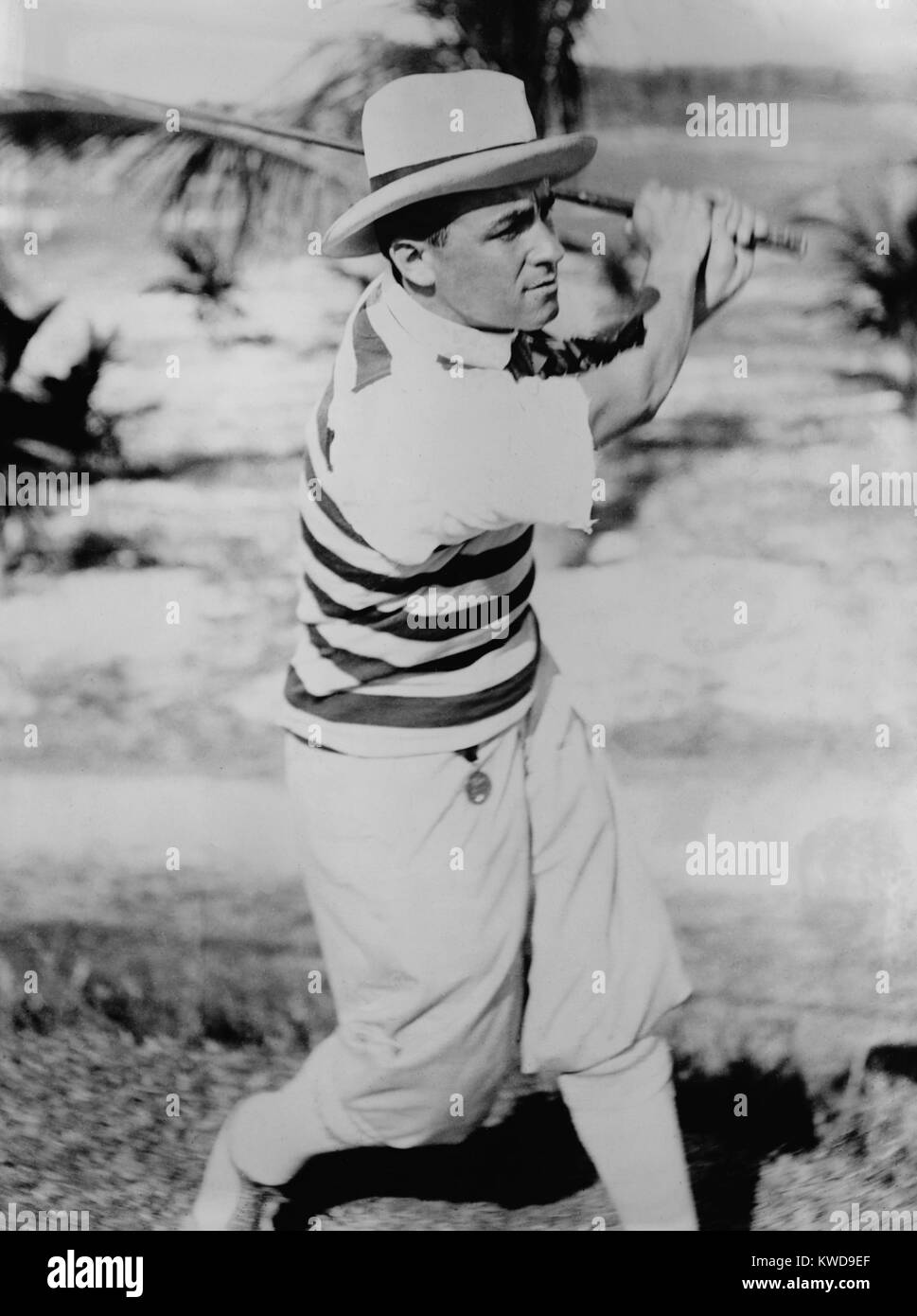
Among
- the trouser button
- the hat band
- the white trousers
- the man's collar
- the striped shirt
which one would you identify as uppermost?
the hat band

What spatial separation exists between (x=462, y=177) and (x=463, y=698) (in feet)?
3.52

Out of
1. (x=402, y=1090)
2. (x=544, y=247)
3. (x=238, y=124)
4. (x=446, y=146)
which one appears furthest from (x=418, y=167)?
(x=402, y=1090)

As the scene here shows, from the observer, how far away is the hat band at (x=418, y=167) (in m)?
2.88

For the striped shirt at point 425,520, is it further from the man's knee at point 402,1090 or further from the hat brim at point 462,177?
the man's knee at point 402,1090

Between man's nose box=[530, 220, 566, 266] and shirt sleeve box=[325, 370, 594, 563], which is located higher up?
man's nose box=[530, 220, 566, 266]

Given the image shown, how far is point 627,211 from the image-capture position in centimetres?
308

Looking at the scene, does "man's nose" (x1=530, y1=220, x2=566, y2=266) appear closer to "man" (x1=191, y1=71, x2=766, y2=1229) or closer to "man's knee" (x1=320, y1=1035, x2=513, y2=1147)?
"man" (x1=191, y1=71, x2=766, y2=1229)

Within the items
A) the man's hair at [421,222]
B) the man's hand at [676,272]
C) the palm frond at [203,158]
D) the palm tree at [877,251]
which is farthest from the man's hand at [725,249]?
the palm frond at [203,158]

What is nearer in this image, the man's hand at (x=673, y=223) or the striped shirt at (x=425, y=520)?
the striped shirt at (x=425, y=520)

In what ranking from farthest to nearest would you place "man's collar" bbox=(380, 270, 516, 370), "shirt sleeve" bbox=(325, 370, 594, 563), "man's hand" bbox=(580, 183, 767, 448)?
"man's hand" bbox=(580, 183, 767, 448), "man's collar" bbox=(380, 270, 516, 370), "shirt sleeve" bbox=(325, 370, 594, 563)

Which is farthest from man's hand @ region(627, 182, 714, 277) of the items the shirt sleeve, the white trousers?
the white trousers

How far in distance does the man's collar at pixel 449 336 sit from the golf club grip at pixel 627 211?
36 cm

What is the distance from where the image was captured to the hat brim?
9.35 feet
